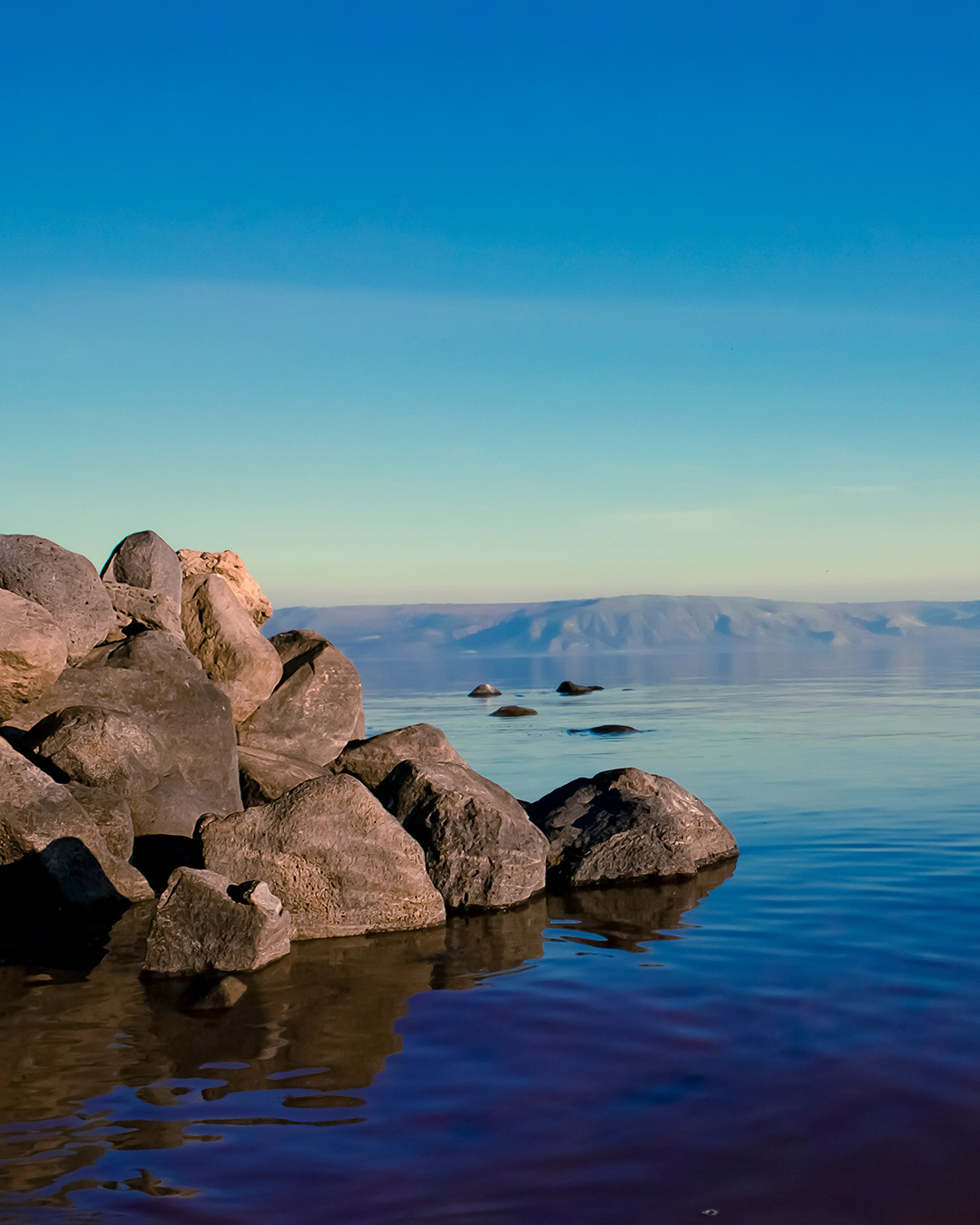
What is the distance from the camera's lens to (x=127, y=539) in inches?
760

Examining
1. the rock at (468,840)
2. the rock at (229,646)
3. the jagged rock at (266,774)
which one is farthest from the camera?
the rock at (229,646)

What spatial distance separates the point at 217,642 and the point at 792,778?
41.2ft

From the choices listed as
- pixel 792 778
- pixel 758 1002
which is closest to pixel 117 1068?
pixel 758 1002

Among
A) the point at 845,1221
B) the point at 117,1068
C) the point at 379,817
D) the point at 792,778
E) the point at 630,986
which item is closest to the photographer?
the point at 845,1221

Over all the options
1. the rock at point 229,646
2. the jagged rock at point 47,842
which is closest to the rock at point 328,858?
the jagged rock at point 47,842

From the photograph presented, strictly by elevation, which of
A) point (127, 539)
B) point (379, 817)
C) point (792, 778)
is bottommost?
point (792, 778)

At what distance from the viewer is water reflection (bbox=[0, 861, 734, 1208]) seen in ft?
22.0

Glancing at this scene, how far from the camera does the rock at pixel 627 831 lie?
46.7 feet

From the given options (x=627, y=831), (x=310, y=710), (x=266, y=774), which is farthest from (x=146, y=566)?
(x=627, y=831)

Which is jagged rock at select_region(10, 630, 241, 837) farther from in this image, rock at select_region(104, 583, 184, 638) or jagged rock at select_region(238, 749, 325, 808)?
rock at select_region(104, 583, 184, 638)

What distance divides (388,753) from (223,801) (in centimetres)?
239

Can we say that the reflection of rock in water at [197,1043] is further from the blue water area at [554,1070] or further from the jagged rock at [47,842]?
the jagged rock at [47,842]

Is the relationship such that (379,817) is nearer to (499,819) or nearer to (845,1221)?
(499,819)

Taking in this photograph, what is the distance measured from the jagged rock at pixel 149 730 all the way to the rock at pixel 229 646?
2096 millimetres
